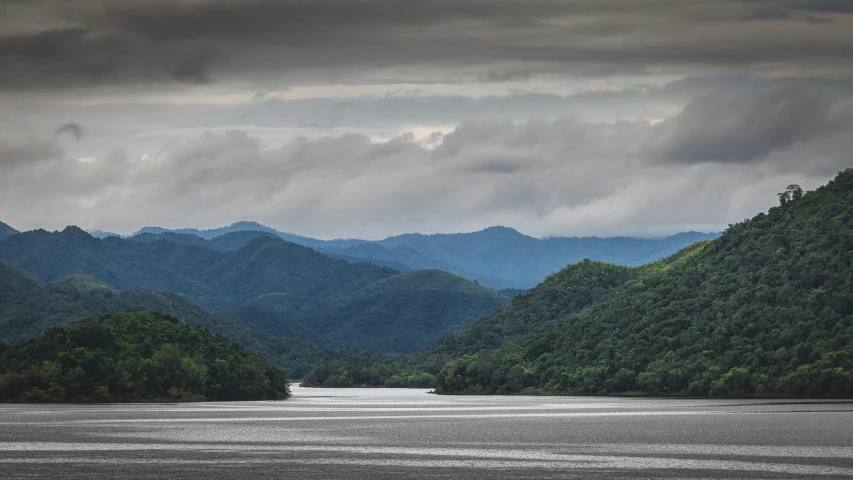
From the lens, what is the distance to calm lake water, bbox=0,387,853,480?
249 feet

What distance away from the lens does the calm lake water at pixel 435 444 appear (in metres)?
75.8

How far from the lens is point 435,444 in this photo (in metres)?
101

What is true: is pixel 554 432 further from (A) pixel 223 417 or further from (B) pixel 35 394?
(B) pixel 35 394

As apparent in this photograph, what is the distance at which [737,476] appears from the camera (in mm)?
72438

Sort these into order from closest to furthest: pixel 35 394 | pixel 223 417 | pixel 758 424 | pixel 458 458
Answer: pixel 458 458 < pixel 758 424 < pixel 223 417 < pixel 35 394

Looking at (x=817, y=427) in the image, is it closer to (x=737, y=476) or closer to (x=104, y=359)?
(x=737, y=476)

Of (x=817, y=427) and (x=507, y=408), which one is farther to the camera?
(x=507, y=408)

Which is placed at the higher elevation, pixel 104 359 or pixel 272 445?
pixel 104 359

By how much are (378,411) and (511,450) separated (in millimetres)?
84124

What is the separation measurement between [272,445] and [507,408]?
86.3 meters

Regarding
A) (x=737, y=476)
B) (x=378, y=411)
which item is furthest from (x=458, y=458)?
(x=378, y=411)

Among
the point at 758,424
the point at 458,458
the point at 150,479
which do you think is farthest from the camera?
the point at 758,424

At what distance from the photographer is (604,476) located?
72.1m

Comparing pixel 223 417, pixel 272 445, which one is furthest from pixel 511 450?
pixel 223 417
